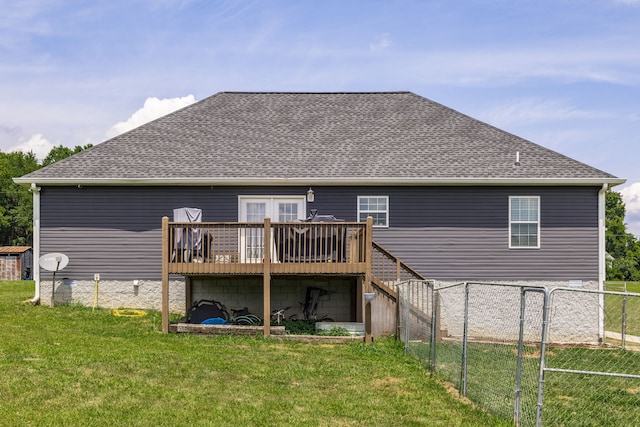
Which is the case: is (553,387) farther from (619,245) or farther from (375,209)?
(619,245)

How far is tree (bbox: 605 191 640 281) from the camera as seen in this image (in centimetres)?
5819

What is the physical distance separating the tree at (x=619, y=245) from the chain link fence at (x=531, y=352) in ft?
129

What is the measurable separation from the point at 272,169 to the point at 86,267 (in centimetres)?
506

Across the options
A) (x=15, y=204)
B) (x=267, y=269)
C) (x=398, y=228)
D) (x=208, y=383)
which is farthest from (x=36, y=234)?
(x=15, y=204)

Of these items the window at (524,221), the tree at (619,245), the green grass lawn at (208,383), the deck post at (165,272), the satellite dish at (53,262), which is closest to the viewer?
the green grass lawn at (208,383)

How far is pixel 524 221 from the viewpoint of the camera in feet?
51.9

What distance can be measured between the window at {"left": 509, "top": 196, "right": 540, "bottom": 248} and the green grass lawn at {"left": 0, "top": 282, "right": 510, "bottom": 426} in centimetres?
533

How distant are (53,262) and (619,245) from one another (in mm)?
60127

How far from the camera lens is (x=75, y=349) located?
32.2 feet

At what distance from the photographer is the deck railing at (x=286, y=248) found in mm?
12586

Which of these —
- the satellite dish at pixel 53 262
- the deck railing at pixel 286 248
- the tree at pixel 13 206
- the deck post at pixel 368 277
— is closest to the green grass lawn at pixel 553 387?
the deck post at pixel 368 277

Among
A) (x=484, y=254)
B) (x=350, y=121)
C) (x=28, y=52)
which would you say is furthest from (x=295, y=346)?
(x=28, y=52)

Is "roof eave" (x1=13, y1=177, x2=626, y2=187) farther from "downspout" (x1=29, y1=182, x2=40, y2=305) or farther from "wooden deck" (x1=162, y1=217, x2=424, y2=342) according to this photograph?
"wooden deck" (x1=162, y1=217, x2=424, y2=342)

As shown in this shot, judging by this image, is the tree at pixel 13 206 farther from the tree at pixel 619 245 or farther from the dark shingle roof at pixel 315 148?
the tree at pixel 619 245
